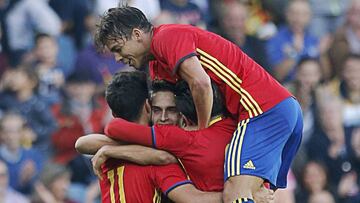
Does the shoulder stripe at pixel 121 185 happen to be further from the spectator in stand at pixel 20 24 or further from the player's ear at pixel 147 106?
the spectator in stand at pixel 20 24

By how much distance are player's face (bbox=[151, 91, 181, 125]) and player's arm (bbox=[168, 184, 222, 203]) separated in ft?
1.34

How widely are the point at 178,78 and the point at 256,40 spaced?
5.27 meters

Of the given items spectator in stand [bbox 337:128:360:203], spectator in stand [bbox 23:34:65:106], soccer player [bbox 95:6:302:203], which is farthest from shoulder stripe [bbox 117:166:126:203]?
spectator in stand [bbox 337:128:360:203]

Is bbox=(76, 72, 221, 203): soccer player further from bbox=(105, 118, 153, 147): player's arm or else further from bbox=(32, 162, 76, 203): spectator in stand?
bbox=(32, 162, 76, 203): spectator in stand

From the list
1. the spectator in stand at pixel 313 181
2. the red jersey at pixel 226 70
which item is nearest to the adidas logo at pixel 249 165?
the red jersey at pixel 226 70

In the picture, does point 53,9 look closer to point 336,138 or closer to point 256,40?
point 256,40

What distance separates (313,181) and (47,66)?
114 inches

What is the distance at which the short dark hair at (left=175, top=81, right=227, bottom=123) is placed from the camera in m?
7.14

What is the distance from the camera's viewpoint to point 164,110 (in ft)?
23.5

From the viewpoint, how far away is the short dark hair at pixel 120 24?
285 inches

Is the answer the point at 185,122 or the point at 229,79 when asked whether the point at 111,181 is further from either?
the point at 229,79

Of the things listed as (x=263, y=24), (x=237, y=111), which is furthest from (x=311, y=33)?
(x=237, y=111)

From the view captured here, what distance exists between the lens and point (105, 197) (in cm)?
725

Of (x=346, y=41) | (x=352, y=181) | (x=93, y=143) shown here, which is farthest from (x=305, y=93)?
(x=93, y=143)
